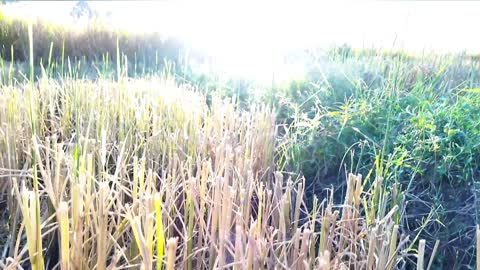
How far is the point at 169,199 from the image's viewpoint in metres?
0.90

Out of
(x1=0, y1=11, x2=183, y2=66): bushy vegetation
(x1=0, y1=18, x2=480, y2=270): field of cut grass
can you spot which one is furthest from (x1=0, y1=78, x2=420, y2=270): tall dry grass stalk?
(x1=0, y1=11, x2=183, y2=66): bushy vegetation

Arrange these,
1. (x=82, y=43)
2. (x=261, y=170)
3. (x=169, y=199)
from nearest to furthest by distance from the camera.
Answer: (x=169, y=199)
(x=261, y=170)
(x=82, y=43)

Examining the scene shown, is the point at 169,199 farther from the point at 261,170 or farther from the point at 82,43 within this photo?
the point at 82,43

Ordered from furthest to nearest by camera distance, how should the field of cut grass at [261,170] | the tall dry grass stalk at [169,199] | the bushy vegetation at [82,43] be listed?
the bushy vegetation at [82,43] → the field of cut grass at [261,170] → the tall dry grass stalk at [169,199]

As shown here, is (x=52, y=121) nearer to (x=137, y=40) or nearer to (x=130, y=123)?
(x=130, y=123)

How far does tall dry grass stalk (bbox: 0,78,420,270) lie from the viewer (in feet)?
2.27

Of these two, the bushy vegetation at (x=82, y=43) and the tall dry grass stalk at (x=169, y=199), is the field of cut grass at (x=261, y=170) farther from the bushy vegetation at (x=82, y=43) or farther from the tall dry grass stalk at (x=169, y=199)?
the bushy vegetation at (x=82, y=43)

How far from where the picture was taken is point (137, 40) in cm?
433

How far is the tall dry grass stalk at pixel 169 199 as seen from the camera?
692mm

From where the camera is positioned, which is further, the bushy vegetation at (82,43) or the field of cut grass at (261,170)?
the bushy vegetation at (82,43)

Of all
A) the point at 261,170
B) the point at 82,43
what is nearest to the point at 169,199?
the point at 261,170

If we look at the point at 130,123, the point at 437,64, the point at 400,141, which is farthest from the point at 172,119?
the point at 437,64

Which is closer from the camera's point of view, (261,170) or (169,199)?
(169,199)

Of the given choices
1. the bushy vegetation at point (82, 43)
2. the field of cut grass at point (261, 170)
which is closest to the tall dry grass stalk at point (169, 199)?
the field of cut grass at point (261, 170)
